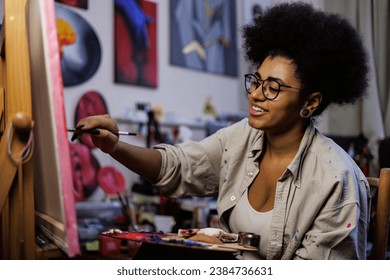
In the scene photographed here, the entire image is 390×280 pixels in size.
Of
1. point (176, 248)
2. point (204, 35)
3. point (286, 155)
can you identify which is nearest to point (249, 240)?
point (176, 248)

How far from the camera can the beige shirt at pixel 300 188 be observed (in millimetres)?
1005

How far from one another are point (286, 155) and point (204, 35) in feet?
7.78

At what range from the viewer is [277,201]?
3.54ft

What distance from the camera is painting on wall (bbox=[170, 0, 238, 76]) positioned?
3227 millimetres

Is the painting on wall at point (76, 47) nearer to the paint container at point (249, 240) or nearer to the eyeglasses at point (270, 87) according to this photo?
the eyeglasses at point (270, 87)

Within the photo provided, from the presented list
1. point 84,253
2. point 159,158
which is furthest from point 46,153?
point 84,253

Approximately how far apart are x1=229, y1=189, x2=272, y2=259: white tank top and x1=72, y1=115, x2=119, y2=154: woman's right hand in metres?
0.33

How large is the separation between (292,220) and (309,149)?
0.57 ft

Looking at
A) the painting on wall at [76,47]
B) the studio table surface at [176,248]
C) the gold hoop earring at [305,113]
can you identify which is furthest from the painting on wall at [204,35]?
the studio table surface at [176,248]

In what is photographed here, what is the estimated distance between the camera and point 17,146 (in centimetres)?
71

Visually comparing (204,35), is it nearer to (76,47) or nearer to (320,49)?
(76,47)

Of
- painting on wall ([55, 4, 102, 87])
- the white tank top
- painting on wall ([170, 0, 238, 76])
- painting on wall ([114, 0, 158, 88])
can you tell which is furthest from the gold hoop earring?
painting on wall ([170, 0, 238, 76])

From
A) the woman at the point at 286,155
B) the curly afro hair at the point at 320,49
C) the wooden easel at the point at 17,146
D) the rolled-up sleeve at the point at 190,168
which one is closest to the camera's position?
the wooden easel at the point at 17,146
